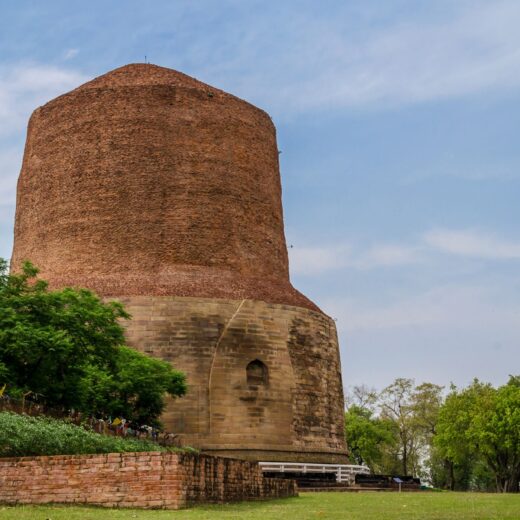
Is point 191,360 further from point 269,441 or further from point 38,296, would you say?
point 38,296

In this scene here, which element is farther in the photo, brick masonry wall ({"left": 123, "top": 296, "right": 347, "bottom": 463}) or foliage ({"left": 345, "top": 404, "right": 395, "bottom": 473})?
foliage ({"left": 345, "top": 404, "right": 395, "bottom": 473})

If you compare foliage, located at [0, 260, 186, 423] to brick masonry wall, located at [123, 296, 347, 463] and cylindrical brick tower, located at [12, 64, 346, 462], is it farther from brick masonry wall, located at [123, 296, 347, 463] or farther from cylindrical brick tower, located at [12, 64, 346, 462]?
cylindrical brick tower, located at [12, 64, 346, 462]

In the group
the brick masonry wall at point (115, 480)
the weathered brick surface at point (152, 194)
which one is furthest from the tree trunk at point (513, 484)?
the brick masonry wall at point (115, 480)

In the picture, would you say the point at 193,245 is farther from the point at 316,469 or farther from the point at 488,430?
the point at 488,430

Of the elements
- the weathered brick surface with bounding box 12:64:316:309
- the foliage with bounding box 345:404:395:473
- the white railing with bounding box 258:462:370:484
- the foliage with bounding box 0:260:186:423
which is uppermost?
the weathered brick surface with bounding box 12:64:316:309

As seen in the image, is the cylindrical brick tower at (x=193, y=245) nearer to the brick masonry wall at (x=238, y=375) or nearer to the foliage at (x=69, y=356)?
the brick masonry wall at (x=238, y=375)

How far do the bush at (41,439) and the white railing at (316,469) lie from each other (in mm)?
13048

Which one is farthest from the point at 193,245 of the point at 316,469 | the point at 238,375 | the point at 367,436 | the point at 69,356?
the point at 367,436

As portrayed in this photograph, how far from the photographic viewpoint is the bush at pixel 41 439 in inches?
496

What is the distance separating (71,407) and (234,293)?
1108 centimetres

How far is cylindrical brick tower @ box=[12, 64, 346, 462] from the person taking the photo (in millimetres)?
28234

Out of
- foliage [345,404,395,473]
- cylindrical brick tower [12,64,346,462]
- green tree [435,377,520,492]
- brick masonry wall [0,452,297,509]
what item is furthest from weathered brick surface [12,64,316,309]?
foliage [345,404,395,473]

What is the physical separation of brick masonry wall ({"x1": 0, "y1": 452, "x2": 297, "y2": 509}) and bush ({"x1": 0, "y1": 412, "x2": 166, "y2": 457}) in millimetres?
1050

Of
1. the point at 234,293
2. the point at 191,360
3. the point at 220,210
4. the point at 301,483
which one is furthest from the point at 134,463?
the point at 220,210
